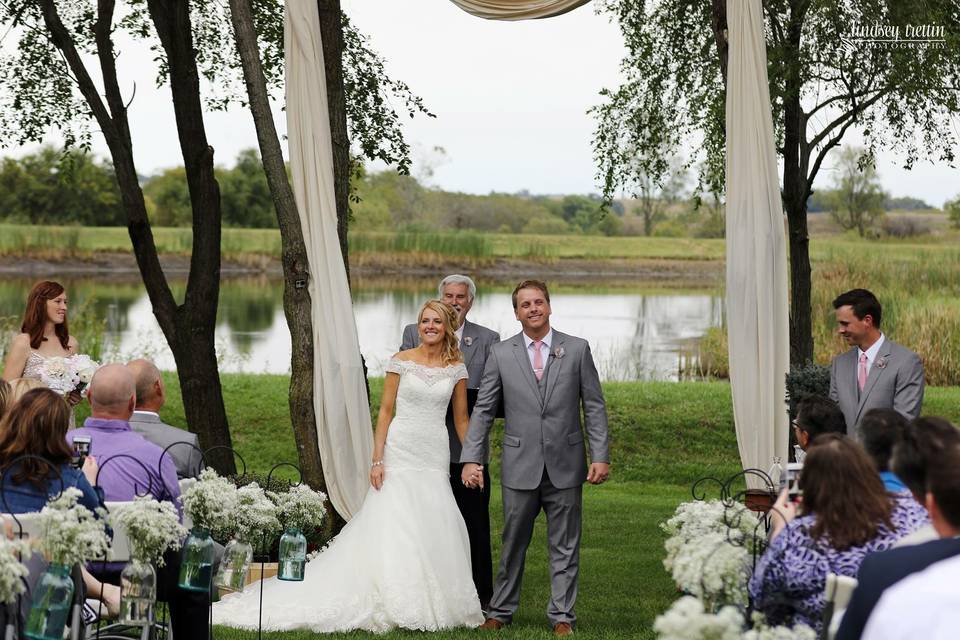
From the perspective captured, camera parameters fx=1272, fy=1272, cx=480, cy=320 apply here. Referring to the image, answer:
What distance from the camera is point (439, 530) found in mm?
5680

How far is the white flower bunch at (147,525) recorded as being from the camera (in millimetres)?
3855

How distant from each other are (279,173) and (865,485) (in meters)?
4.21

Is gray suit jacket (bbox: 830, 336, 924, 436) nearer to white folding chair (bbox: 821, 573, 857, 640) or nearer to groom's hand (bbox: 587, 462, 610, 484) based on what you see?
groom's hand (bbox: 587, 462, 610, 484)

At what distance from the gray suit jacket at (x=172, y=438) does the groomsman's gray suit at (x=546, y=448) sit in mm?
1225

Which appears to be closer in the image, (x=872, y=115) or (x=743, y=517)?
(x=743, y=517)

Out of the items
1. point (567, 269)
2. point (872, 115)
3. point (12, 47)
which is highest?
point (12, 47)

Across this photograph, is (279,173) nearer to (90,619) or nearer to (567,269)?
(90,619)

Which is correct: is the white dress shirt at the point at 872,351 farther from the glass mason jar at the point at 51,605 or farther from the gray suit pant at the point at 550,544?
the glass mason jar at the point at 51,605

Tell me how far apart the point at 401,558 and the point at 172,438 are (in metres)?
1.19

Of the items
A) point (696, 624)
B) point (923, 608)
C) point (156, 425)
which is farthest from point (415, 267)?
point (923, 608)

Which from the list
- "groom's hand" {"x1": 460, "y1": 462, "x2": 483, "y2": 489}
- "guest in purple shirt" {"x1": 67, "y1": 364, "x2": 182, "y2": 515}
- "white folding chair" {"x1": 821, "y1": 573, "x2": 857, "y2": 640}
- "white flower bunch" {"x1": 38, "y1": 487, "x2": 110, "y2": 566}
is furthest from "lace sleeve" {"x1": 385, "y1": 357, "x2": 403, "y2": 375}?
"white folding chair" {"x1": 821, "y1": 573, "x2": 857, "y2": 640}

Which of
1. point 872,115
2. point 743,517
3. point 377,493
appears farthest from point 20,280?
point 743,517

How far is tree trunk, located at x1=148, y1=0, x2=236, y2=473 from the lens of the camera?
9.14 meters

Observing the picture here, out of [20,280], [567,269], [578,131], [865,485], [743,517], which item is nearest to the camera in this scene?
[865,485]
